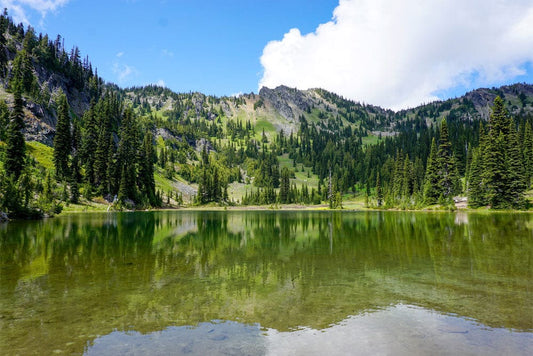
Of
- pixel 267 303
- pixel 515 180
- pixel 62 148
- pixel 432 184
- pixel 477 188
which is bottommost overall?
pixel 267 303

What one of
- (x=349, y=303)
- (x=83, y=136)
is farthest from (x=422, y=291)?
(x=83, y=136)

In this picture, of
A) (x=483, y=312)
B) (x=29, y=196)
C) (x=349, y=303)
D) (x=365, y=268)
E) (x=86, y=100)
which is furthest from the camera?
(x=86, y=100)

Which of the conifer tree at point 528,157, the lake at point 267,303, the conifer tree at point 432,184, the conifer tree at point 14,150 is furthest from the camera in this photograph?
the conifer tree at point 432,184

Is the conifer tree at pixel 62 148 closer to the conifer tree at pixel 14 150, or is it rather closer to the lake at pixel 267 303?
the conifer tree at pixel 14 150

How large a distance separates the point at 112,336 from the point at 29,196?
2273 inches

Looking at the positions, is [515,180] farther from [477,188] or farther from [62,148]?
[62,148]

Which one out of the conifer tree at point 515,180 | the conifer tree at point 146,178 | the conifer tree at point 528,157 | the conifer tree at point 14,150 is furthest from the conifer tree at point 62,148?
the conifer tree at point 528,157

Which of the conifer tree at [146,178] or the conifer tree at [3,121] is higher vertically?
the conifer tree at [3,121]

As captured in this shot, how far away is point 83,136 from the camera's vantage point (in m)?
112

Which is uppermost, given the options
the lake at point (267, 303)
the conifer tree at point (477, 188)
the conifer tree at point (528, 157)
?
the conifer tree at point (528, 157)

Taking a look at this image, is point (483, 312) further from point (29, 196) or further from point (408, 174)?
point (408, 174)

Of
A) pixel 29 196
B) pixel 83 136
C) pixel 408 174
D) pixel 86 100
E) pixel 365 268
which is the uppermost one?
pixel 86 100

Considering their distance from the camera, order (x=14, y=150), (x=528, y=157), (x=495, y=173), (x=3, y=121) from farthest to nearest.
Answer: (x=3, y=121), (x=528, y=157), (x=495, y=173), (x=14, y=150)

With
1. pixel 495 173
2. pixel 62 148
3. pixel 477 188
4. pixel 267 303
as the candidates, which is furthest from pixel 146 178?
pixel 267 303
